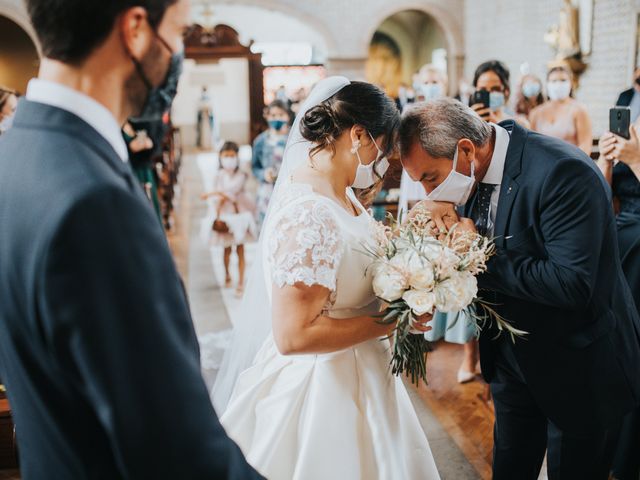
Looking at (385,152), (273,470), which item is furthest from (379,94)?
(273,470)

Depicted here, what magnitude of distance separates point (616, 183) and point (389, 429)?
6.63 feet

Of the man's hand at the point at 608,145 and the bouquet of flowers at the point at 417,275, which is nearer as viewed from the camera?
the bouquet of flowers at the point at 417,275

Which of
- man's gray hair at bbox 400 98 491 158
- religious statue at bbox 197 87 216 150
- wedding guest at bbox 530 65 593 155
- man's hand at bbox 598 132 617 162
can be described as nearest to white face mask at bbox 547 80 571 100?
wedding guest at bbox 530 65 593 155

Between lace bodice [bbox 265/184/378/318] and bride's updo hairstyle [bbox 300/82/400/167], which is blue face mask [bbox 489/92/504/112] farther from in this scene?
lace bodice [bbox 265/184/378/318]

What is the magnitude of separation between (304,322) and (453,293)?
42 cm

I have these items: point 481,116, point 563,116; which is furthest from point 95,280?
point 563,116

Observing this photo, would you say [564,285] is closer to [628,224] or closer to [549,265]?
[549,265]

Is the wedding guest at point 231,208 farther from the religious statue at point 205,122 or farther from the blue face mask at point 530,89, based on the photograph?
the religious statue at point 205,122

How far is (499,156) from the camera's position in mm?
2098

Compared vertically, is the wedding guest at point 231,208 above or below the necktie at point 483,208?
below

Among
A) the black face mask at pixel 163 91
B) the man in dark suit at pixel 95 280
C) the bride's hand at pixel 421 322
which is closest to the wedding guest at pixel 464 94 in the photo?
the bride's hand at pixel 421 322

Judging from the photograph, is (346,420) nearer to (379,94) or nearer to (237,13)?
(379,94)

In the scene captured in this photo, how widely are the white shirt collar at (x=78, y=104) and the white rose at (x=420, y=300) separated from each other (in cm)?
104

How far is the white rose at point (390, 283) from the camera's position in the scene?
170 cm
